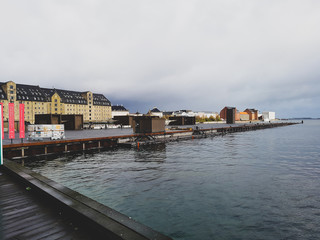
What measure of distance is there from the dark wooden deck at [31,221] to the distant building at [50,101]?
116 meters

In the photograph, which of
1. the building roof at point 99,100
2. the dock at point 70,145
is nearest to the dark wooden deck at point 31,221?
the dock at point 70,145

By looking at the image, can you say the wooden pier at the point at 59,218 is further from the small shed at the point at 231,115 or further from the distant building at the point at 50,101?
the small shed at the point at 231,115

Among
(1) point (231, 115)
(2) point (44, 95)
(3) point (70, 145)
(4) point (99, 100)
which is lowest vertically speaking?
(3) point (70, 145)

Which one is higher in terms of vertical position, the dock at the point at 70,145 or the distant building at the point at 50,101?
the distant building at the point at 50,101

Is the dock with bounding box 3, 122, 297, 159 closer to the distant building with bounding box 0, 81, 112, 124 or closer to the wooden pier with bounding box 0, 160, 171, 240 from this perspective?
the wooden pier with bounding box 0, 160, 171, 240

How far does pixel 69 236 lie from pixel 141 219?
676cm

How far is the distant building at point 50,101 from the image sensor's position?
115625mm

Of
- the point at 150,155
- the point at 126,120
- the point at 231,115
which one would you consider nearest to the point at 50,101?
the point at 126,120

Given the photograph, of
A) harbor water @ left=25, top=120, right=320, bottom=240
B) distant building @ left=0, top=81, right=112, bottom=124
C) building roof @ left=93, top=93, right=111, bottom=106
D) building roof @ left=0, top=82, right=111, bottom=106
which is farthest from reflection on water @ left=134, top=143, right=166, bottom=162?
building roof @ left=93, top=93, right=111, bottom=106

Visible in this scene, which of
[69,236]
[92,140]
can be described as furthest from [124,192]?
[92,140]

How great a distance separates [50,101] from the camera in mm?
138125

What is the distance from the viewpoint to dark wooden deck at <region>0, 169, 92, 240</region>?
5.58 m

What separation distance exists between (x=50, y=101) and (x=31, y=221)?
150m

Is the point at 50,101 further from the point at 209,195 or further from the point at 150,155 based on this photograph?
the point at 209,195
